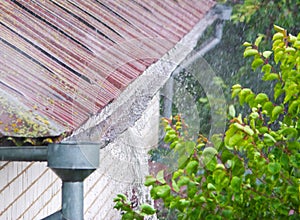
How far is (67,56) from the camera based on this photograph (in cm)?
240

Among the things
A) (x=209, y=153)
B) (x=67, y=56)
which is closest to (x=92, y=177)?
(x=209, y=153)

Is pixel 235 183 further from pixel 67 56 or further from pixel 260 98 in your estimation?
pixel 67 56

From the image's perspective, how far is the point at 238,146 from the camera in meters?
2.75

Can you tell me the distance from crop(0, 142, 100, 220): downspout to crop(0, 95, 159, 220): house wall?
12 centimetres

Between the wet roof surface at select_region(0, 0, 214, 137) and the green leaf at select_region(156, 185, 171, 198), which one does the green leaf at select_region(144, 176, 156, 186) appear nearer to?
the green leaf at select_region(156, 185, 171, 198)

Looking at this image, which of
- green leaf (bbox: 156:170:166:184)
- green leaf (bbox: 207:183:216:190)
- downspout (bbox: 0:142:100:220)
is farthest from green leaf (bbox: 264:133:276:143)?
downspout (bbox: 0:142:100:220)

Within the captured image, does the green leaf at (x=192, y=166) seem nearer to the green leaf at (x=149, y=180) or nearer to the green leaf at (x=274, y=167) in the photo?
the green leaf at (x=149, y=180)

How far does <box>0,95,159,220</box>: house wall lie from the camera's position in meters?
2.55

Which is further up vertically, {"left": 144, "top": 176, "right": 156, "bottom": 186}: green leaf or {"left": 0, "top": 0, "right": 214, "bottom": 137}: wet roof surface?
{"left": 0, "top": 0, "right": 214, "bottom": 137}: wet roof surface

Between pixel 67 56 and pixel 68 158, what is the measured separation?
0.35 m

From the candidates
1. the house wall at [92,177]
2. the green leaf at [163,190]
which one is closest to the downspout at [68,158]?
the house wall at [92,177]

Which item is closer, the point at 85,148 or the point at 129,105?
the point at 85,148

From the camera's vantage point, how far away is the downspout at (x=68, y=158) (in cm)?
225

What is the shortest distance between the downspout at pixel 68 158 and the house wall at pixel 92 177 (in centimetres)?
12
